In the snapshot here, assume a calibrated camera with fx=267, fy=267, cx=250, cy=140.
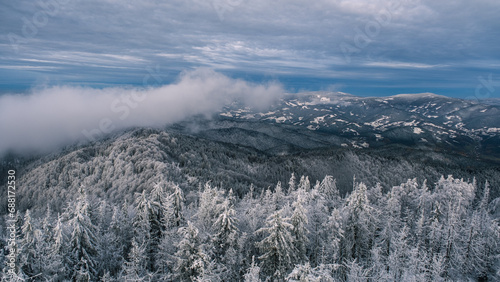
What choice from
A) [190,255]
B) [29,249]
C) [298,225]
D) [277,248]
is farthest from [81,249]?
[298,225]

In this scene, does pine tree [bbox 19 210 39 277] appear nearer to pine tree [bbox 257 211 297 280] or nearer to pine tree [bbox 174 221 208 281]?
pine tree [bbox 174 221 208 281]

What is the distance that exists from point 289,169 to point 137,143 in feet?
332

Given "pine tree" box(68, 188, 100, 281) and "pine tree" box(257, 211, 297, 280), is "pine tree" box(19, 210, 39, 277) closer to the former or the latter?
"pine tree" box(68, 188, 100, 281)

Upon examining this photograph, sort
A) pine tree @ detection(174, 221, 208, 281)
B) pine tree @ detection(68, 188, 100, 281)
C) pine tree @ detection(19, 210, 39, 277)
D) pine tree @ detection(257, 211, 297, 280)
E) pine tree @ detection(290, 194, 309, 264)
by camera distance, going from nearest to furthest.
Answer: pine tree @ detection(174, 221, 208, 281)
pine tree @ detection(19, 210, 39, 277)
pine tree @ detection(257, 211, 297, 280)
pine tree @ detection(68, 188, 100, 281)
pine tree @ detection(290, 194, 309, 264)

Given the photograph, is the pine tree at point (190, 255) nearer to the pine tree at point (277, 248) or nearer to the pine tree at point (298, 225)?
the pine tree at point (277, 248)

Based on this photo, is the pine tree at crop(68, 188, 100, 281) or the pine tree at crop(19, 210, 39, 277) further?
the pine tree at crop(68, 188, 100, 281)

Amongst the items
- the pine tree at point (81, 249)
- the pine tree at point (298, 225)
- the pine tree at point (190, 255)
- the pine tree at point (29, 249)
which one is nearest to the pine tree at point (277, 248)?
the pine tree at point (298, 225)

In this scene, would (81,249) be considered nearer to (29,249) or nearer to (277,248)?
(29,249)

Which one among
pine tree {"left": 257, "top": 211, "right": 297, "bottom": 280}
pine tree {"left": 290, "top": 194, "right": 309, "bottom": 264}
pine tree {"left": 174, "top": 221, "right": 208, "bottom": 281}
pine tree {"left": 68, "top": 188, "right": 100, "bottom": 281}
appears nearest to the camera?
pine tree {"left": 174, "top": 221, "right": 208, "bottom": 281}

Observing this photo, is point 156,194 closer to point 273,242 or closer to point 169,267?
point 169,267

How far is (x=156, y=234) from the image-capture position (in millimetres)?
40031

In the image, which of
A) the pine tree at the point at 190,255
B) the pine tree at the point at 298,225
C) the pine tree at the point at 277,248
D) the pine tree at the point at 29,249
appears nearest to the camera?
the pine tree at the point at 190,255

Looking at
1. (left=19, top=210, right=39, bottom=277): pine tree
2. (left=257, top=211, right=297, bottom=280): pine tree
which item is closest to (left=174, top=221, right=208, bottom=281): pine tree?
(left=257, top=211, right=297, bottom=280): pine tree

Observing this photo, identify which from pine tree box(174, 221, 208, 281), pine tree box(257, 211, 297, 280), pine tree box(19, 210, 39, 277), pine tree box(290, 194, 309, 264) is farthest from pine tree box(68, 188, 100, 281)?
pine tree box(290, 194, 309, 264)
